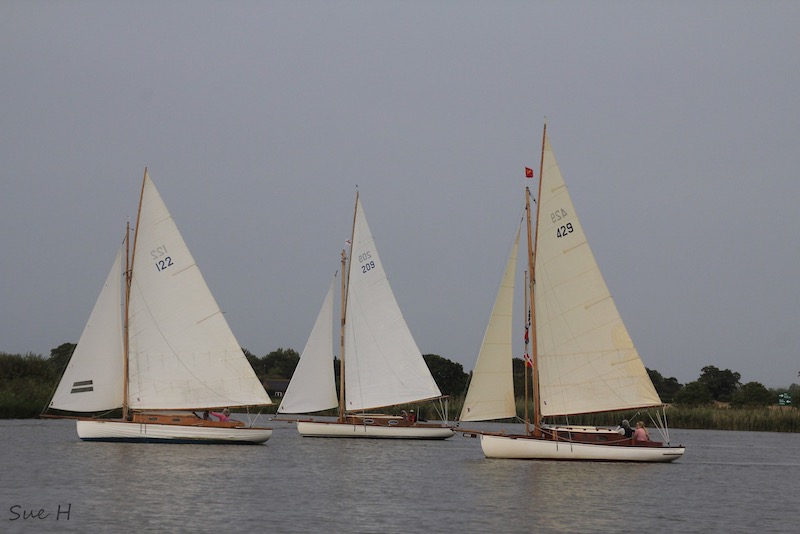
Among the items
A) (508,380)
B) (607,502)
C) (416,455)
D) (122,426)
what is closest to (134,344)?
(122,426)

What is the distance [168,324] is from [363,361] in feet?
44.5

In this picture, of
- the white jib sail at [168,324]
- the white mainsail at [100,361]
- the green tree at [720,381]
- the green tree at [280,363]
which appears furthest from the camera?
the green tree at [280,363]

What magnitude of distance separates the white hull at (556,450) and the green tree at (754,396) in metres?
73.5

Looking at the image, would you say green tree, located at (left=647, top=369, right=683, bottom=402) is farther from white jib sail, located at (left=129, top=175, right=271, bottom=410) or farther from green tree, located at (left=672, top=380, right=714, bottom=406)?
white jib sail, located at (left=129, top=175, right=271, bottom=410)

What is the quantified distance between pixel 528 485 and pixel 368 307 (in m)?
23.4

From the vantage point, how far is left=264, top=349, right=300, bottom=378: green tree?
574 feet

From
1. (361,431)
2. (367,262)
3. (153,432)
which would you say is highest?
(367,262)

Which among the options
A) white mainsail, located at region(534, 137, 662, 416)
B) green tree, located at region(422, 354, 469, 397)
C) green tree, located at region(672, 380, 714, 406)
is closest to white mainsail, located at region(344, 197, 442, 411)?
white mainsail, located at region(534, 137, 662, 416)

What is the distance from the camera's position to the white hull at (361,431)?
5806cm

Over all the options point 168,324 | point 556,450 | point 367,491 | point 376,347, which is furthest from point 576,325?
point 376,347

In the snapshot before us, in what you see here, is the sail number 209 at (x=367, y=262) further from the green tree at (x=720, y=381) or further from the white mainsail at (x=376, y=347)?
the green tree at (x=720, y=381)

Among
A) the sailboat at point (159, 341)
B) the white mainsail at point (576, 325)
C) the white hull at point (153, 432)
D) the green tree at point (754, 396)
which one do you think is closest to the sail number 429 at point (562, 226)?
the white mainsail at point (576, 325)

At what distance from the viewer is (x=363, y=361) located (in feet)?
189

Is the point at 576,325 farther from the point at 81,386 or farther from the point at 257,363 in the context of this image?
the point at 257,363
